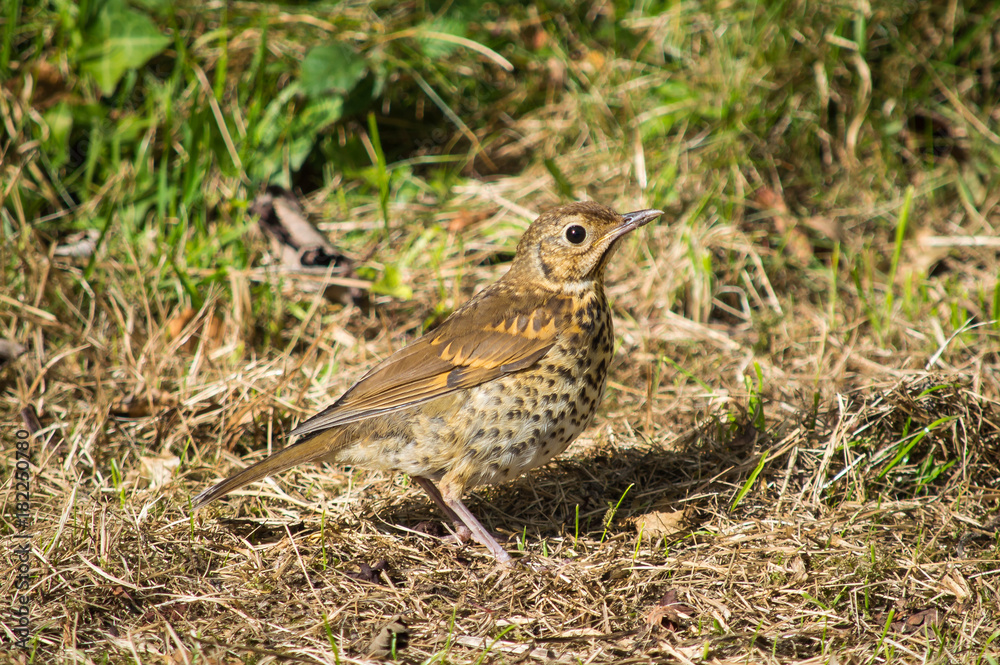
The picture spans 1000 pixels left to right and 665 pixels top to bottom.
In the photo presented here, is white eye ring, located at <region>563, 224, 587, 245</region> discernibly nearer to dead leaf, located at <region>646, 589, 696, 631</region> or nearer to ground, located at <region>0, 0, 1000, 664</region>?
ground, located at <region>0, 0, 1000, 664</region>

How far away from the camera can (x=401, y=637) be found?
271 cm

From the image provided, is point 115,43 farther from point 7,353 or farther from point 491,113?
point 491,113

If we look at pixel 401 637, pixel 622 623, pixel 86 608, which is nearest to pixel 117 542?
pixel 86 608

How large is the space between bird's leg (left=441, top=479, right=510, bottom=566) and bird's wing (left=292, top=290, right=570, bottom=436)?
1.18 feet

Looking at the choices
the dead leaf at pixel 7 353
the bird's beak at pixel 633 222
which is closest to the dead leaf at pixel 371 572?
the bird's beak at pixel 633 222

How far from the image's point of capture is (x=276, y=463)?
315 cm

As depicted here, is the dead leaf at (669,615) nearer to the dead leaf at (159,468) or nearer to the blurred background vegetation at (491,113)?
the dead leaf at (159,468)

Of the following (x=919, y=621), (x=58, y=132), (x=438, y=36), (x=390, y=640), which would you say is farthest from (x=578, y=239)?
(x=58, y=132)

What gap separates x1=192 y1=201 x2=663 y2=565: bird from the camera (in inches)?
125

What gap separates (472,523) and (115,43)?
3.69 meters

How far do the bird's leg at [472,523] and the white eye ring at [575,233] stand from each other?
1.09 m

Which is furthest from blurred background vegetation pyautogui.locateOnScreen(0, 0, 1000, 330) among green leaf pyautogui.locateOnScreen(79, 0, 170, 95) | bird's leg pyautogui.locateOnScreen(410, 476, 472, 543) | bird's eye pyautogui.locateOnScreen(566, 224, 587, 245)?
bird's leg pyautogui.locateOnScreen(410, 476, 472, 543)

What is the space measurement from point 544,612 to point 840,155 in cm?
389

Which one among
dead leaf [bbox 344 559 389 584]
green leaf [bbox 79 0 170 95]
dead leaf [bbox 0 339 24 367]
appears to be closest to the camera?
dead leaf [bbox 344 559 389 584]
